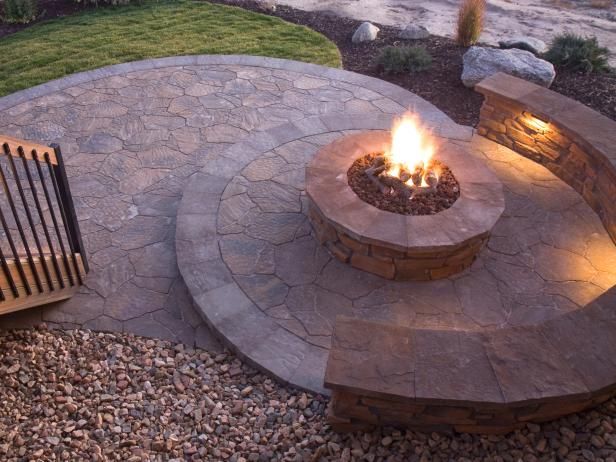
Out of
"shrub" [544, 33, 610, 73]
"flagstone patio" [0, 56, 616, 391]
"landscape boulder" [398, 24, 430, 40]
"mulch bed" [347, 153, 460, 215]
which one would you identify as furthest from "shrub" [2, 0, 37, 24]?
"shrub" [544, 33, 610, 73]

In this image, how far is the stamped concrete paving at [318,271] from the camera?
4.49 metres

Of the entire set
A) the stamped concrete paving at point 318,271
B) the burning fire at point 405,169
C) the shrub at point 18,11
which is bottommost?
the stamped concrete paving at point 318,271

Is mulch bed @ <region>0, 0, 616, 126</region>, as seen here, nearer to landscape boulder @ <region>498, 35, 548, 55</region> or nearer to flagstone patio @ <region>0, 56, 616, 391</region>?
flagstone patio @ <region>0, 56, 616, 391</region>

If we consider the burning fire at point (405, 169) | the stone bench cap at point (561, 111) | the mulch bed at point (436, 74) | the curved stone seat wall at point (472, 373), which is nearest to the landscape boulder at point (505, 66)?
the mulch bed at point (436, 74)

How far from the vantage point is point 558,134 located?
595 cm

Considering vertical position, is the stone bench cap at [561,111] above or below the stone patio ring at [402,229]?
above

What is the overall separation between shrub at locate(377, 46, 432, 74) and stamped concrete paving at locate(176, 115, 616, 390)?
10.1 ft

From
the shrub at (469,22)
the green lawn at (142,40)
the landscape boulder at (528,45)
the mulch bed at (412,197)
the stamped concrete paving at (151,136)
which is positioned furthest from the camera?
the landscape boulder at (528,45)

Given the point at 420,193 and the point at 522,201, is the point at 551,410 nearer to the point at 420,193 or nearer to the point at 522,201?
the point at 420,193

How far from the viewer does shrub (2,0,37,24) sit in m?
10.6

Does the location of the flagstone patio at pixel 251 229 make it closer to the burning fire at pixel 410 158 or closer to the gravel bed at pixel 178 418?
the gravel bed at pixel 178 418

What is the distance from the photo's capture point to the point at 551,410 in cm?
336

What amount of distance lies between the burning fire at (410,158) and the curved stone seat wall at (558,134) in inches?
50.1

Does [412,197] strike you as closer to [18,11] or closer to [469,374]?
[469,374]
